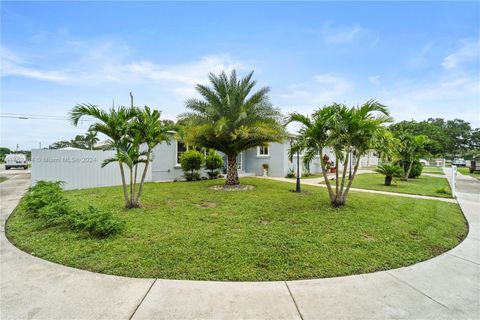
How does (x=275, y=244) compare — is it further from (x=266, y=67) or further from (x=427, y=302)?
(x=266, y=67)

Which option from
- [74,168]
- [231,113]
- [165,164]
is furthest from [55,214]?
[165,164]

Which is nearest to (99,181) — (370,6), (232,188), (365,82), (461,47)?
(232,188)

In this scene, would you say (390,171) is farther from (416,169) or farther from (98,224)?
(98,224)

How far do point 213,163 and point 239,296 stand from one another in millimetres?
11987

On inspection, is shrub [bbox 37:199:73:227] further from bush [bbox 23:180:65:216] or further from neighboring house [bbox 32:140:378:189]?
neighboring house [bbox 32:140:378:189]

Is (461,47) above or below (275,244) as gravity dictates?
above

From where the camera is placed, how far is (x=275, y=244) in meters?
4.11

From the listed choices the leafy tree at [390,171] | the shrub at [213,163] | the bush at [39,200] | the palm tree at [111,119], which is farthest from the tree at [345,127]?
the shrub at [213,163]

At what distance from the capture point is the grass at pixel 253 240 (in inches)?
130

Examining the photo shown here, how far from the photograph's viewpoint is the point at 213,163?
1441cm

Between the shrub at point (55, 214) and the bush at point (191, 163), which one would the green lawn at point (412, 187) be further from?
the shrub at point (55, 214)

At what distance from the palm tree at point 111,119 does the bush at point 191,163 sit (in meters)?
6.75

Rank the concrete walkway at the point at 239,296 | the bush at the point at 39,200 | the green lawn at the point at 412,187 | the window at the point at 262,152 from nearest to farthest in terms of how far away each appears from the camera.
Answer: the concrete walkway at the point at 239,296 → the bush at the point at 39,200 → the green lawn at the point at 412,187 → the window at the point at 262,152

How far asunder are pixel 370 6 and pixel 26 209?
14.5 metres
